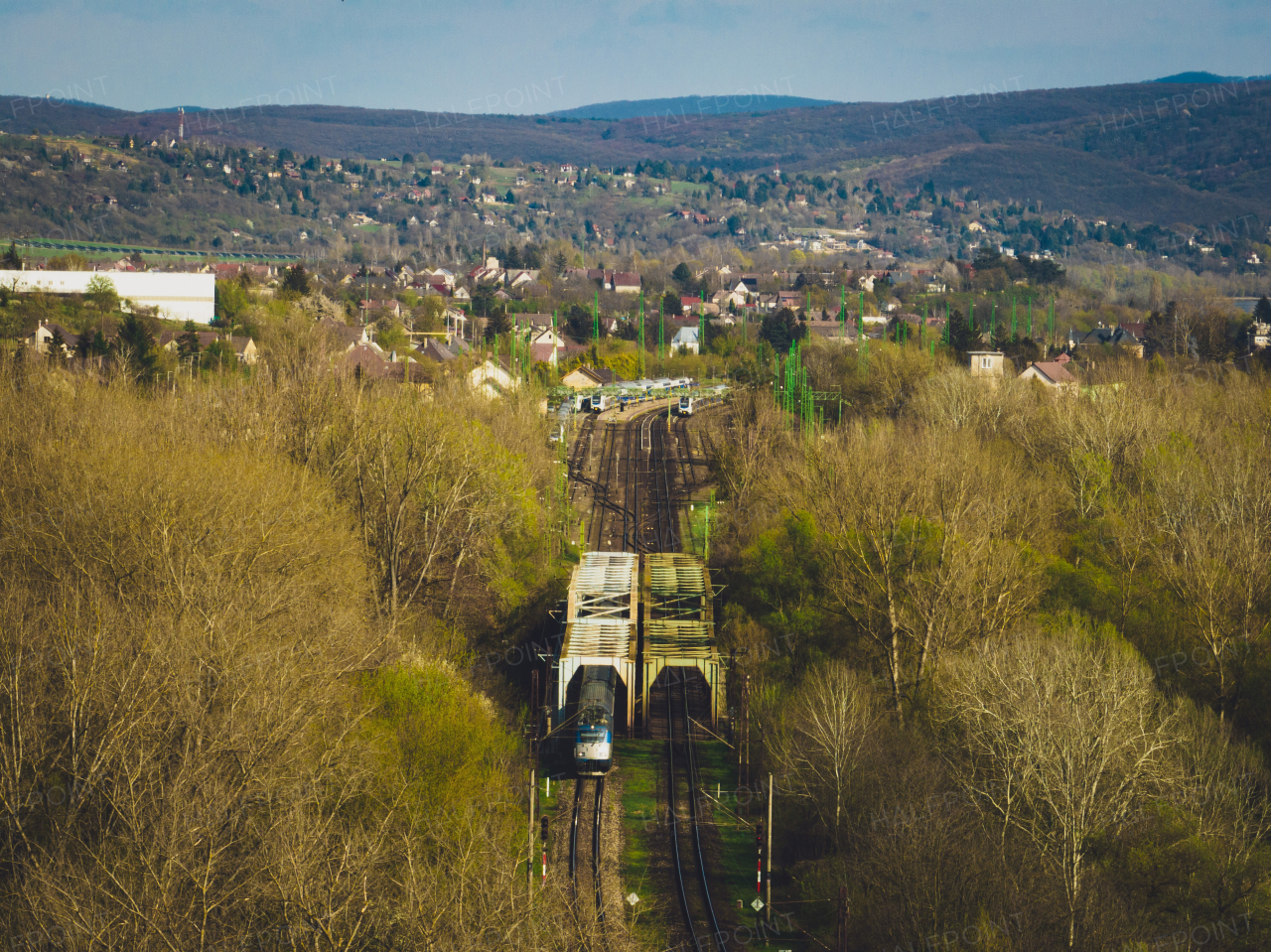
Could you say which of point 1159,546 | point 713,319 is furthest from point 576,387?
point 1159,546

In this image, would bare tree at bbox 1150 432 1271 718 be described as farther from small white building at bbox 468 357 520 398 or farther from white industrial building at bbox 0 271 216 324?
white industrial building at bbox 0 271 216 324

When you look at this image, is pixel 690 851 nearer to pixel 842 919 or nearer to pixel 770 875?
Answer: pixel 770 875

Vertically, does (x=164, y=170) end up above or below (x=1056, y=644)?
above

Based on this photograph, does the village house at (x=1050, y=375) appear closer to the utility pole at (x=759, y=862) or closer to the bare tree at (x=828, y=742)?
the bare tree at (x=828, y=742)

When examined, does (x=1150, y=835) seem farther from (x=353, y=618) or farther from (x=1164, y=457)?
(x=1164, y=457)

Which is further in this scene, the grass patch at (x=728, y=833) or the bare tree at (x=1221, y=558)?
the bare tree at (x=1221, y=558)

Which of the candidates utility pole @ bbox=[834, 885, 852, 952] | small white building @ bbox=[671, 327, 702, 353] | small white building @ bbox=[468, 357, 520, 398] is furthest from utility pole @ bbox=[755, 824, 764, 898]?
small white building @ bbox=[671, 327, 702, 353]

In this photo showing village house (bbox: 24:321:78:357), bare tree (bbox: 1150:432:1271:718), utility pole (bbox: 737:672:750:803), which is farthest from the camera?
village house (bbox: 24:321:78:357)

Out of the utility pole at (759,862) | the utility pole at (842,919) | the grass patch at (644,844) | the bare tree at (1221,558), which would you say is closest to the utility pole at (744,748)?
the grass patch at (644,844)
